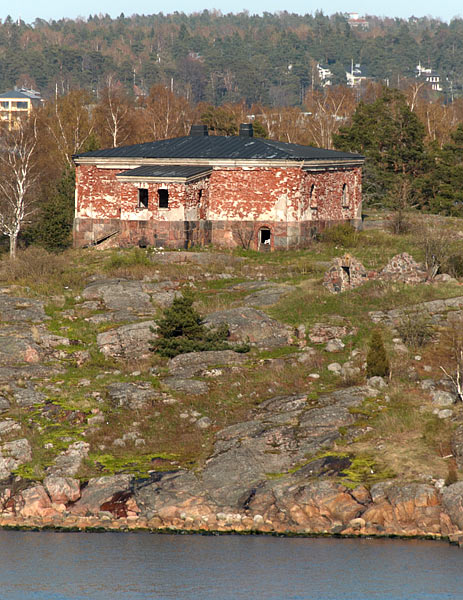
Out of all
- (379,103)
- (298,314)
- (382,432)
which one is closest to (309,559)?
(382,432)

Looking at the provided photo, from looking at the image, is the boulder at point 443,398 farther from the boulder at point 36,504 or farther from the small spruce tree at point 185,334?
the boulder at point 36,504

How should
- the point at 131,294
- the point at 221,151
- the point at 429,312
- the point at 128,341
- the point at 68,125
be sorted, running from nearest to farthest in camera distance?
the point at 128,341 → the point at 429,312 → the point at 131,294 → the point at 221,151 → the point at 68,125

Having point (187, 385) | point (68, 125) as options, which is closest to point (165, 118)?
point (68, 125)

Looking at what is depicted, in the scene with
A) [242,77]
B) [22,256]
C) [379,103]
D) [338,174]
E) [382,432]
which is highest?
[242,77]

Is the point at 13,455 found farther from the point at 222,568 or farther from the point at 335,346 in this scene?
A: the point at 335,346

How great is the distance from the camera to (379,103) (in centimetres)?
6962

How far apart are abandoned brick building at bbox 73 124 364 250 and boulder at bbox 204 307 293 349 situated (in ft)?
34.2

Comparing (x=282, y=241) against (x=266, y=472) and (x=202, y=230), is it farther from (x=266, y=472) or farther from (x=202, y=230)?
(x=266, y=472)

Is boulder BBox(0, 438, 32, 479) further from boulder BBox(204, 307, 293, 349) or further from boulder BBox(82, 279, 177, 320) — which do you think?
boulder BBox(82, 279, 177, 320)

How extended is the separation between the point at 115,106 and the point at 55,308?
51029 millimetres

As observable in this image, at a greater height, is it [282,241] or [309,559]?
[282,241]

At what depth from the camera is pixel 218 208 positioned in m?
41.8

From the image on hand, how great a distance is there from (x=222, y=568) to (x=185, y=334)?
10.3 m

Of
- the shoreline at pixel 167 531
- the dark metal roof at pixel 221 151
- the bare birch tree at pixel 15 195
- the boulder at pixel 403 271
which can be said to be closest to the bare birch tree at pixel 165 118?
the bare birch tree at pixel 15 195
